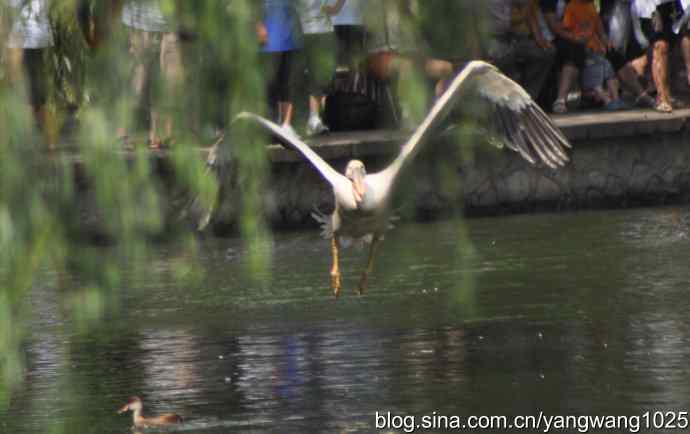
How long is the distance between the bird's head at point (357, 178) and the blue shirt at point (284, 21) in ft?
17.0

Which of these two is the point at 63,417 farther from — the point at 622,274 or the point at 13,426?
the point at 622,274

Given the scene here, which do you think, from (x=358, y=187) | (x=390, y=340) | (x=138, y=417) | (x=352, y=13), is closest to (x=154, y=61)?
(x=352, y=13)

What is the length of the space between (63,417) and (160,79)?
3428mm

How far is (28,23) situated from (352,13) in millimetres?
783

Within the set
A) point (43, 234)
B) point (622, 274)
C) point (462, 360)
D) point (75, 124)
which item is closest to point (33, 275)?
point (43, 234)

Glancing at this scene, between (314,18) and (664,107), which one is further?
(664,107)

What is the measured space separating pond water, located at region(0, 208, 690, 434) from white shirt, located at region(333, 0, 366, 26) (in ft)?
2.01

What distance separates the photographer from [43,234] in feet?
14.0

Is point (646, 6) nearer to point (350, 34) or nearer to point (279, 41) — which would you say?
point (350, 34)

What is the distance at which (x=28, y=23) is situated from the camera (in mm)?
4422

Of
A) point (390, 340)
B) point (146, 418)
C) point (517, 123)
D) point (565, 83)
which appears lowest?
point (390, 340)

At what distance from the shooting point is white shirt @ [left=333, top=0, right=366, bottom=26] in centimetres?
452

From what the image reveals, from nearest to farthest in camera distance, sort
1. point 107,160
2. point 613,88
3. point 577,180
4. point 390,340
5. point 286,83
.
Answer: point 107,160, point 286,83, point 390,340, point 577,180, point 613,88

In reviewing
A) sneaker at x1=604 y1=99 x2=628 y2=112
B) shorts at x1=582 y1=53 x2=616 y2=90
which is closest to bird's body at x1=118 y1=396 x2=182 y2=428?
sneaker at x1=604 y1=99 x2=628 y2=112
